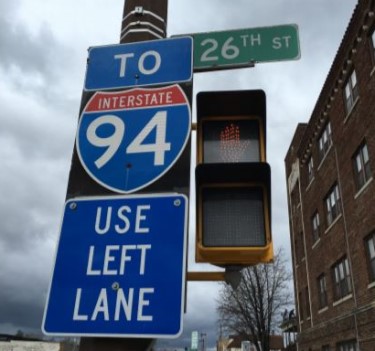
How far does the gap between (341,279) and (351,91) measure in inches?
300

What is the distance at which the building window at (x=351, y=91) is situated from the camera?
682 inches

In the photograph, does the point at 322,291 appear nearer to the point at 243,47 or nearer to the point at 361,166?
the point at 361,166

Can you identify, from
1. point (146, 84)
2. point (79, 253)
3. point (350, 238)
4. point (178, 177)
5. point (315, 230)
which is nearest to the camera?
point (79, 253)

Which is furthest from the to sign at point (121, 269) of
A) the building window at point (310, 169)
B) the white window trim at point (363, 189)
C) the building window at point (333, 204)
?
the building window at point (310, 169)

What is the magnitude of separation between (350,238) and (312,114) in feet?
27.1

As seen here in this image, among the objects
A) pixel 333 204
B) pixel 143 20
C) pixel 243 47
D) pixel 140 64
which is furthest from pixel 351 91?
pixel 140 64

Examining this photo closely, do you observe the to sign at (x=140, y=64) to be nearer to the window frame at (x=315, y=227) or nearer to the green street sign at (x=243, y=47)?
the green street sign at (x=243, y=47)

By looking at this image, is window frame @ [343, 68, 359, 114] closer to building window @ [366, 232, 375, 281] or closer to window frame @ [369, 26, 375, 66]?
window frame @ [369, 26, 375, 66]

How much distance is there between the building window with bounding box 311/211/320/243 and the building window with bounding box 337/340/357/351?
5.53m

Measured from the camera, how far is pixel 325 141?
2175 centimetres

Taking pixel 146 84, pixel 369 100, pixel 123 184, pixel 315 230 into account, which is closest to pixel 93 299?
pixel 123 184

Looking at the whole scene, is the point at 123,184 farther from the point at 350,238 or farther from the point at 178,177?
the point at 350,238

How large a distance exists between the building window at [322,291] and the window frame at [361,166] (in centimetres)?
636

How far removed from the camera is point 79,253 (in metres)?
2.29
